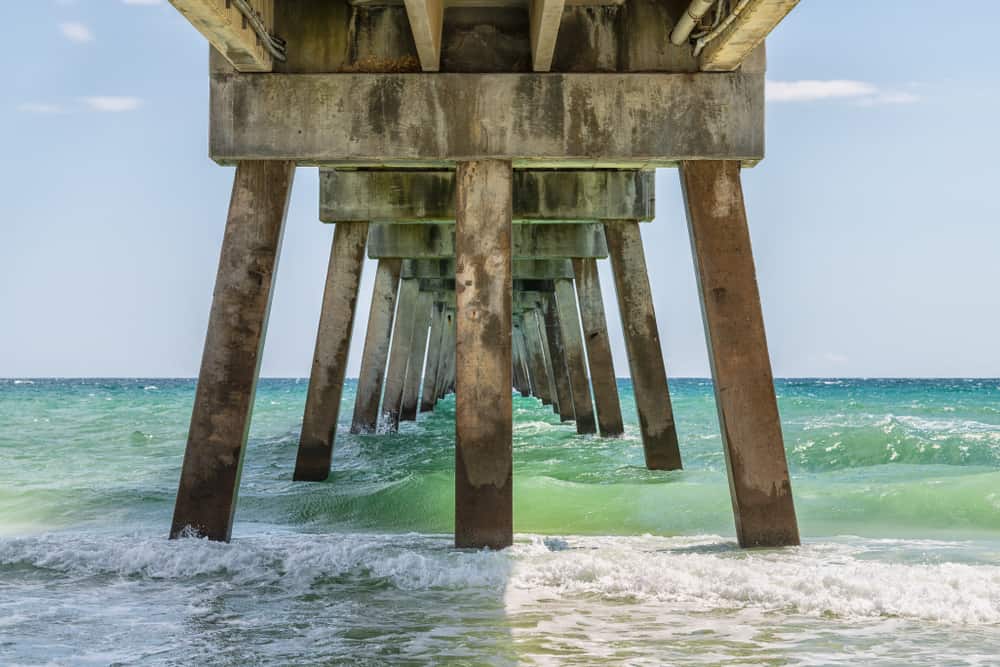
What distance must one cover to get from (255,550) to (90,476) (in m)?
8.51

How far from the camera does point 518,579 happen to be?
633 centimetres

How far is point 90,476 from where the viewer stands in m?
14.6

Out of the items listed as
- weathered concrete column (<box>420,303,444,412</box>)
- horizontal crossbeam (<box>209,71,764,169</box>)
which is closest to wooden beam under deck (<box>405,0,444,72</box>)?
horizontal crossbeam (<box>209,71,764,169</box>)

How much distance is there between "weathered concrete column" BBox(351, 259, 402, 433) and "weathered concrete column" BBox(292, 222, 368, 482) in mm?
4126

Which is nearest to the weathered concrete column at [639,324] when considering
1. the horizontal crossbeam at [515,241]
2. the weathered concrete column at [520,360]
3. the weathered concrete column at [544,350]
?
the horizontal crossbeam at [515,241]

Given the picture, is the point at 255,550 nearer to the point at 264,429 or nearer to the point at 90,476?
the point at 90,476

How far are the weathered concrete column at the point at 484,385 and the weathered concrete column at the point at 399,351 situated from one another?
39.7ft

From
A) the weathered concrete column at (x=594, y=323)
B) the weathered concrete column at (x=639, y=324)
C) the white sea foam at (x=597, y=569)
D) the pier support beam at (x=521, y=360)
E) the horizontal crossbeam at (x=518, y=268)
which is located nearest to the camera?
the white sea foam at (x=597, y=569)

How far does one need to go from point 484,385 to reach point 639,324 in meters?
5.35

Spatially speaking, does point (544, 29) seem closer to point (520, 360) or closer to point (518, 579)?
point (518, 579)

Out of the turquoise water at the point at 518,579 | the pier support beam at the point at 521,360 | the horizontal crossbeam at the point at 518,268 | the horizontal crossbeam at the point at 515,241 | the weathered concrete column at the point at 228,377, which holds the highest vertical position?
the pier support beam at the point at 521,360

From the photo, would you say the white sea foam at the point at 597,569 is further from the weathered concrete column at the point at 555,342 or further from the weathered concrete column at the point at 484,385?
the weathered concrete column at the point at 555,342

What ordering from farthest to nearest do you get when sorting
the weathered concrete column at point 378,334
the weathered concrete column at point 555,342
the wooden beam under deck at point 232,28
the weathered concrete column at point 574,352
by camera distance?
the weathered concrete column at point 555,342 < the weathered concrete column at point 574,352 < the weathered concrete column at point 378,334 < the wooden beam under deck at point 232,28

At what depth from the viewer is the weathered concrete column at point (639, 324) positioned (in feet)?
40.1
